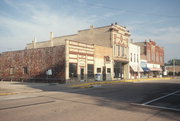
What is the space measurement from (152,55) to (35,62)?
44.0 meters

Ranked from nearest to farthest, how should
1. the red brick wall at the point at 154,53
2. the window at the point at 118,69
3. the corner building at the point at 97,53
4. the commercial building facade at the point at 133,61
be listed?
the corner building at the point at 97,53 < the window at the point at 118,69 < the commercial building facade at the point at 133,61 < the red brick wall at the point at 154,53

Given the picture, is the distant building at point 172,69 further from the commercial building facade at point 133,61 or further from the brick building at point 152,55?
the commercial building facade at point 133,61

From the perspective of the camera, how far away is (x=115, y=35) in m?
39.7

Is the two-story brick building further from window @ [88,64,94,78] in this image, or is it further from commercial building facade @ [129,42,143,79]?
commercial building facade @ [129,42,143,79]

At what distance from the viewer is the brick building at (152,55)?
59.0 meters

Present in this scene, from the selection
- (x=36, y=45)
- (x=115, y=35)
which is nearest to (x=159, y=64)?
(x=115, y=35)

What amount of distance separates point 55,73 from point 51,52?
3.75 metres

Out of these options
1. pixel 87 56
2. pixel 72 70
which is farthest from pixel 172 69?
pixel 72 70

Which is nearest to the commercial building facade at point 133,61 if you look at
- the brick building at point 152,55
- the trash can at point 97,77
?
the brick building at point 152,55

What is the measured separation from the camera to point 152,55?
62.9 metres

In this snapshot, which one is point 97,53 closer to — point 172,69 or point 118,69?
point 118,69

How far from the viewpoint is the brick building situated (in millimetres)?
58969

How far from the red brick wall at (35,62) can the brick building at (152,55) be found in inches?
1337

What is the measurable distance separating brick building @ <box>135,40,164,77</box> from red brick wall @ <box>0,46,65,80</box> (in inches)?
1337
